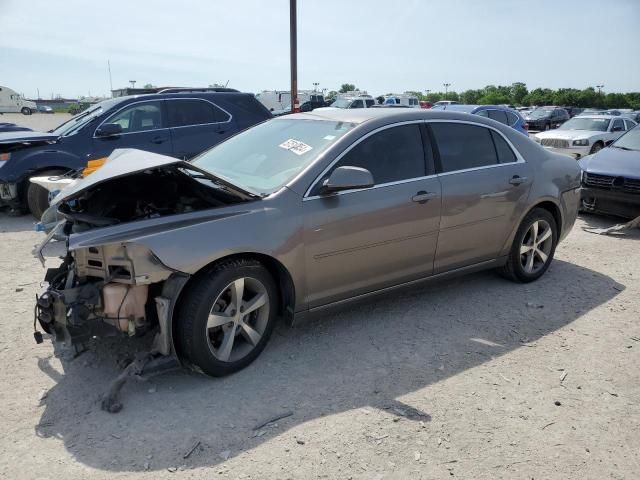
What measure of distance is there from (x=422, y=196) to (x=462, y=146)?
0.77m

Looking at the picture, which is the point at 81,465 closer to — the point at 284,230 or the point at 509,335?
the point at 284,230

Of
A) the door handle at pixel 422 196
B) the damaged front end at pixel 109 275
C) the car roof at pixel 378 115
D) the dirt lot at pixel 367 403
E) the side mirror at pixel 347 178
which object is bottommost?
the dirt lot at pixel 367 403

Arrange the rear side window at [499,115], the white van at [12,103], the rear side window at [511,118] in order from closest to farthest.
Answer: the rear side window at [499,115] → the rear side window at [511,118] → the white van at [12,103]

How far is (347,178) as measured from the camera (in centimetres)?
343

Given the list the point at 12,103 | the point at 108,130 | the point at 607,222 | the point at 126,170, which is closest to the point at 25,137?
the point at 108,130

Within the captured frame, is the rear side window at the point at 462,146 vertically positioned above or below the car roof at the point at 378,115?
below

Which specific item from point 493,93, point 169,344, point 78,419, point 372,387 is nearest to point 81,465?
point 78,419

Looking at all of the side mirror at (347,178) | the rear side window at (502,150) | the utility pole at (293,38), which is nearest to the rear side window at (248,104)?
the rear side window at (502,150)

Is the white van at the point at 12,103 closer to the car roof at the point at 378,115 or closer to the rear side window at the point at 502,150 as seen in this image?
the car roof at the point at 378,115

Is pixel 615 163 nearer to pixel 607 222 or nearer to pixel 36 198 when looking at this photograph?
pixel 607 222

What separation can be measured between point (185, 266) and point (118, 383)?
2.60ft

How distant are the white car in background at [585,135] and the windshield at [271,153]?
12.5 meters

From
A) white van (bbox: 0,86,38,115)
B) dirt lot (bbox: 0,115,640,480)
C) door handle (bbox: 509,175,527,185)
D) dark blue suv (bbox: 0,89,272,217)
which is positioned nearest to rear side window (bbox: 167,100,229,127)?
dark blue suv (bbox: 0,89,272,217)

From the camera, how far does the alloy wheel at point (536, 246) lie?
496cm
